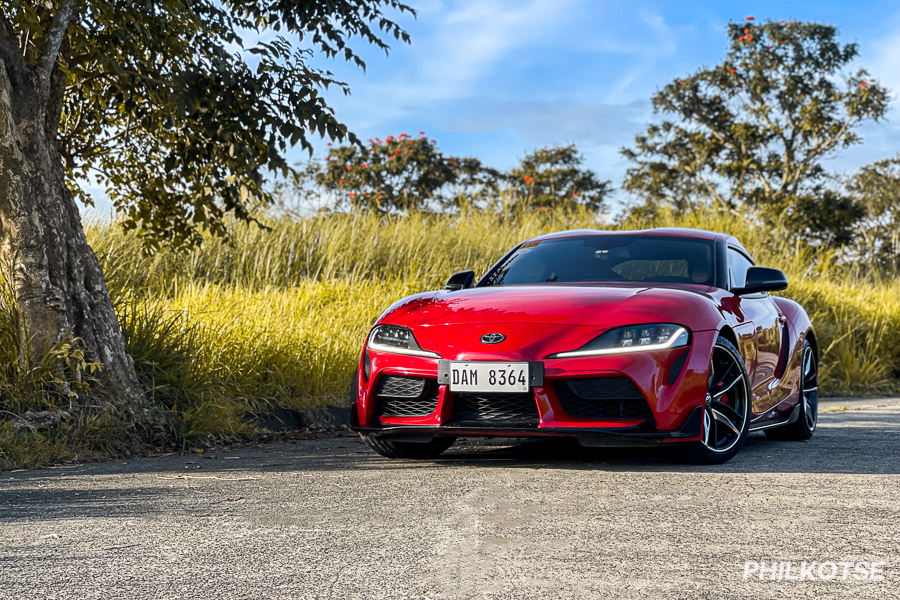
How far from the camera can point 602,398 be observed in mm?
5086

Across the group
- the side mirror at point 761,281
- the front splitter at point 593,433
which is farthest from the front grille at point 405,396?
the side mirror at point 761,281

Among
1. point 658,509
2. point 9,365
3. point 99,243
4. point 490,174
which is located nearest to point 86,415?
point 9,365

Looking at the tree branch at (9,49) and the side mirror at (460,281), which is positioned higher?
the tree branch at (9,49)

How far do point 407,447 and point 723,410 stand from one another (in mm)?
1865

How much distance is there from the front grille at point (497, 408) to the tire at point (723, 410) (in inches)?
37.0

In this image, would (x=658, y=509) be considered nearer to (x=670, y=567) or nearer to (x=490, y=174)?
(x=670, y=567)

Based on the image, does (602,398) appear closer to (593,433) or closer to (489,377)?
(593,433)

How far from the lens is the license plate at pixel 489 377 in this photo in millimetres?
5090

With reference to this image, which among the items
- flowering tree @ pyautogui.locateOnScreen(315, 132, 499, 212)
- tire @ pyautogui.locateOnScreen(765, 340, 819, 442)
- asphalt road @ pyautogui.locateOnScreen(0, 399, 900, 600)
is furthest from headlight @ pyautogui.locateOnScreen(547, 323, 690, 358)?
flowering tree @ pyautogui.locateOnScreen(315, 132, 499, 212)

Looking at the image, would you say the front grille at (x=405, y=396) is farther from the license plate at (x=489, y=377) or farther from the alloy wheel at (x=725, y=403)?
the alloy wheel at (x=725, y=403)

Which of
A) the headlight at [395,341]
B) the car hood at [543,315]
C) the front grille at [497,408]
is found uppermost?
the car hood at [543,315]

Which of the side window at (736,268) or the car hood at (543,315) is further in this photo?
the side window at (736,268)

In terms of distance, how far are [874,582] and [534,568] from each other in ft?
3.48

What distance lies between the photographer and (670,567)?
10.8 ft
